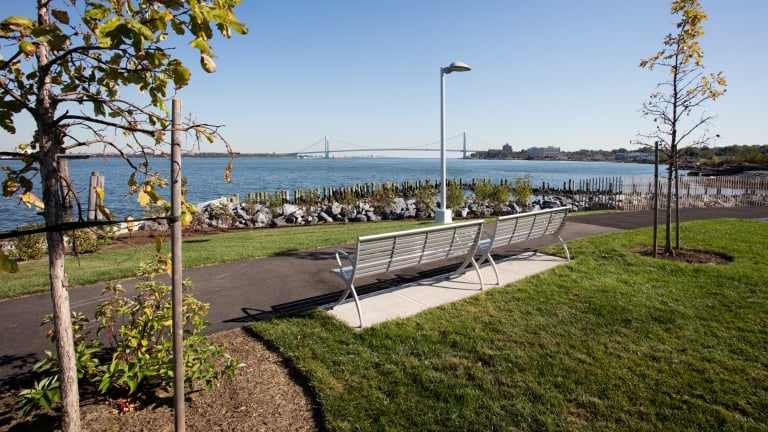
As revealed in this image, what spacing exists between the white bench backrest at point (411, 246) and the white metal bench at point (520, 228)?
0.43m

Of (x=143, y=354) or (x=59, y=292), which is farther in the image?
(x=143, y=354)

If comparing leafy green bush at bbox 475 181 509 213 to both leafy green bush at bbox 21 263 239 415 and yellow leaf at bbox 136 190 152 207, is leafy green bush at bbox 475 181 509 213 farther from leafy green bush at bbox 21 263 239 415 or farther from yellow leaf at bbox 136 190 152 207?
yellow leaf at bbox 136 190 152 207

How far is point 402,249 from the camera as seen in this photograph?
511 cm

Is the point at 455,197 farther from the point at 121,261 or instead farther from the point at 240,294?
the point at 240,294

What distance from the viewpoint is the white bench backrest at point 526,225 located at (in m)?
6.32

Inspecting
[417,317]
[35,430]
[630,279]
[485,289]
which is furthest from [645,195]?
[35,430]

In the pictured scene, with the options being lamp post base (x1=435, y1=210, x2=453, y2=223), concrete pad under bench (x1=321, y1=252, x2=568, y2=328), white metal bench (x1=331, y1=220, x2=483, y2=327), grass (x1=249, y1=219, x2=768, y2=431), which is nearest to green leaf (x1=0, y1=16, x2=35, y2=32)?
grass (x1=249, y1=219, x2=768, y2=431)

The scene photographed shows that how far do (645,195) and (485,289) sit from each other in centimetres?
1925

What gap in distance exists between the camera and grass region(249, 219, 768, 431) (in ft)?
9.82

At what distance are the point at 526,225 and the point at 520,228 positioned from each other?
0.14m

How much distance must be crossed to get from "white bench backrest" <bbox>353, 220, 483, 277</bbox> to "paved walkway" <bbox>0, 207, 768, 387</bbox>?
87cm

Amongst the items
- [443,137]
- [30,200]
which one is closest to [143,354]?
[30,200]

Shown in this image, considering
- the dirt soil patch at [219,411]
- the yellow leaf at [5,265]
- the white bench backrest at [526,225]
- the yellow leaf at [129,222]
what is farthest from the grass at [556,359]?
the yellow leaf at [5,265]

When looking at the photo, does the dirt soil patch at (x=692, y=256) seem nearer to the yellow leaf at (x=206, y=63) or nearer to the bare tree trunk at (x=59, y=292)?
the yellow leaf at (x=206, y=63)
